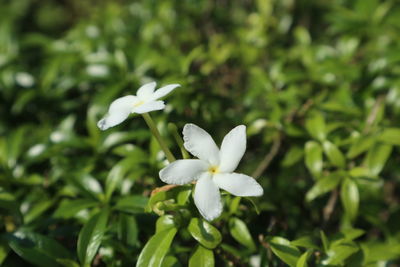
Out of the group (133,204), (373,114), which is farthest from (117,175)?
(373,114)

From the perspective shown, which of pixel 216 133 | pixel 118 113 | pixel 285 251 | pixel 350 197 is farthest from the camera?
pixel 216 133

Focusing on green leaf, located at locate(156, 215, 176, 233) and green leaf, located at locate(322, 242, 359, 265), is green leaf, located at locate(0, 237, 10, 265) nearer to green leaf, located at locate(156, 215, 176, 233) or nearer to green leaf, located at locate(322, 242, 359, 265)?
green leaf, located at locate(156, 215, 176, 233)

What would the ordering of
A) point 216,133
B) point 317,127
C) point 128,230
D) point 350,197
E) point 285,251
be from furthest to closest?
1. point 216,133
2. point 317,127
3. point 350,197
4. point 128,230
5. point 285,251

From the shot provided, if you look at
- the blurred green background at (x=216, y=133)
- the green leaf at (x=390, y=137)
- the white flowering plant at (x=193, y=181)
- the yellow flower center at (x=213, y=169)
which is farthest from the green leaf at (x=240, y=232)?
the green leaf at (x=390, y=137)

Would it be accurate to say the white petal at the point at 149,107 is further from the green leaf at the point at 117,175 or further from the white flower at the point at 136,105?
the green leaf at the point at 117,175

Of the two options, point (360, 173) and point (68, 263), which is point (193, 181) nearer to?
point (68, 263)

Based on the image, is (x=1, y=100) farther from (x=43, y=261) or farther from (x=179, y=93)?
(x=43, y=261)

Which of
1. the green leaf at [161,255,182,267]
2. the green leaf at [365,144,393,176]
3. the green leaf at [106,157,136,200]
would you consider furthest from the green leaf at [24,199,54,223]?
the green leaf at [365,144,393,176]

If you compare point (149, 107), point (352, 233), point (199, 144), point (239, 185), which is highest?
point (149, 107)
